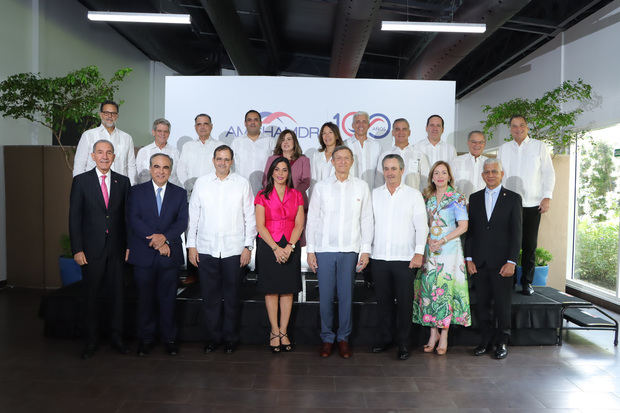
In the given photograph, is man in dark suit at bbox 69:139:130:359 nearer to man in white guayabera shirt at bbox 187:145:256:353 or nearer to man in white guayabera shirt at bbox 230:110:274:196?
man in white guayabera shirt at bbox 187:145:256:353

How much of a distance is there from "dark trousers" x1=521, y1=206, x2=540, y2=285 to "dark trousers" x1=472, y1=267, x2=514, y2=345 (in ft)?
2.94

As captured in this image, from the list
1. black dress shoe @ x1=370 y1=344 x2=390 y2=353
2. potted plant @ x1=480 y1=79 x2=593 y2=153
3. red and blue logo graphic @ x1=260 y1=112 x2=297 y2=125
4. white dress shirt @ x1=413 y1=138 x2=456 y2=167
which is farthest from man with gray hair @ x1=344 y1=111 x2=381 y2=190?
potted plant @ x1=480 y1=79 x2=593 y2=153

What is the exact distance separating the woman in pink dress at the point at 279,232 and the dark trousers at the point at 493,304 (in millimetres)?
1541

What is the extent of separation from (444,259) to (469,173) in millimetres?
1330

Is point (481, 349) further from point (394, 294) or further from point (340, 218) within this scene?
point (340, 218)

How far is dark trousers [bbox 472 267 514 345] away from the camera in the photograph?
3.71 meters

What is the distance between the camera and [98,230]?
11.6 feet

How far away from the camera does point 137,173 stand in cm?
470

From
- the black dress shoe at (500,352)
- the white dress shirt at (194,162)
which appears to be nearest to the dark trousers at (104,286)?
the white dress shirt at (194,162)

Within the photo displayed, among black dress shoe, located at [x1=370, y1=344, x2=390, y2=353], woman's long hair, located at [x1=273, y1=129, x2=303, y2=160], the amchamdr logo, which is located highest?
the amchamdr logo

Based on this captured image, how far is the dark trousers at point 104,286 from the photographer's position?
3555 mm

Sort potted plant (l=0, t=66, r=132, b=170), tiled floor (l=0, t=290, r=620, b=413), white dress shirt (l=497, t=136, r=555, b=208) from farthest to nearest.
Result: potted plant (l=0, t=66, r=132, b=170) < white dress shirt (l=497, t=136, r=555, b=208) < tiled floor (l=0, t=290, r=620, b=413)

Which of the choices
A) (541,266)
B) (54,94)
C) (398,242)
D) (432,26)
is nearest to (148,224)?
(398,242)

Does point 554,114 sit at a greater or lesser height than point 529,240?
greater
